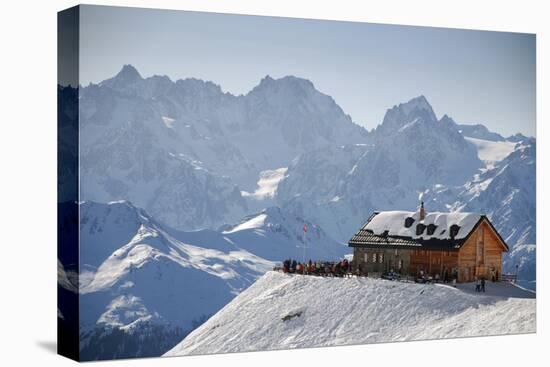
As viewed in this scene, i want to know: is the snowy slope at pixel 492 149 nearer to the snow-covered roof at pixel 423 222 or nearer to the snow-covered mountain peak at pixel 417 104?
the snow-covered mountain peak at pixel 417 104

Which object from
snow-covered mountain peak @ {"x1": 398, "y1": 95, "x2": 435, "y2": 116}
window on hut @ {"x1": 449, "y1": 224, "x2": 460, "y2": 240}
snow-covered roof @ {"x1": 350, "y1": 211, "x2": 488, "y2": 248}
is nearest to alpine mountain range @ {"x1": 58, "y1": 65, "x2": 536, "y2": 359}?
snow-covered mountain peak @ {"x1": 398, "y1": 95, "x2": 435, "y2": 116}

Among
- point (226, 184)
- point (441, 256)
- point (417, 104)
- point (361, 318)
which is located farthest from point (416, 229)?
point (226, 184)

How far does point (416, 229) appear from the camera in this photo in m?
65.9

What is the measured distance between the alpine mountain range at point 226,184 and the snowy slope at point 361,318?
3568 mm

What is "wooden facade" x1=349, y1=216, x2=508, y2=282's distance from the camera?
64062 millimetres

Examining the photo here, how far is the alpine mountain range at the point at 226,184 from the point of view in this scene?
5875cm

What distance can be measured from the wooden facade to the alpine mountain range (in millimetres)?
2608

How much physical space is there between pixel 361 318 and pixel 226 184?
83.3 ft

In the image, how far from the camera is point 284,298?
63.8 metres

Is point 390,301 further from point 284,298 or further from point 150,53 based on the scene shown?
point 150,53

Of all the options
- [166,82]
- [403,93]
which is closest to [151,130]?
[166,82]

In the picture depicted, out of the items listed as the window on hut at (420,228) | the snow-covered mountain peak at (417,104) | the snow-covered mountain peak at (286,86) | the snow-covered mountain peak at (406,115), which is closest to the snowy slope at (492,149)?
the snow-covered mountain peak at (406,115)

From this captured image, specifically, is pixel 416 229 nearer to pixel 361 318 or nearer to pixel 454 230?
pixel 454 230

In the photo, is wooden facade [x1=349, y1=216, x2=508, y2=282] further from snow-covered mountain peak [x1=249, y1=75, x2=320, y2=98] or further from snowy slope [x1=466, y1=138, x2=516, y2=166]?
snow-covered mountain peak [x1=249, y1=75, x2=320, y2=98]
